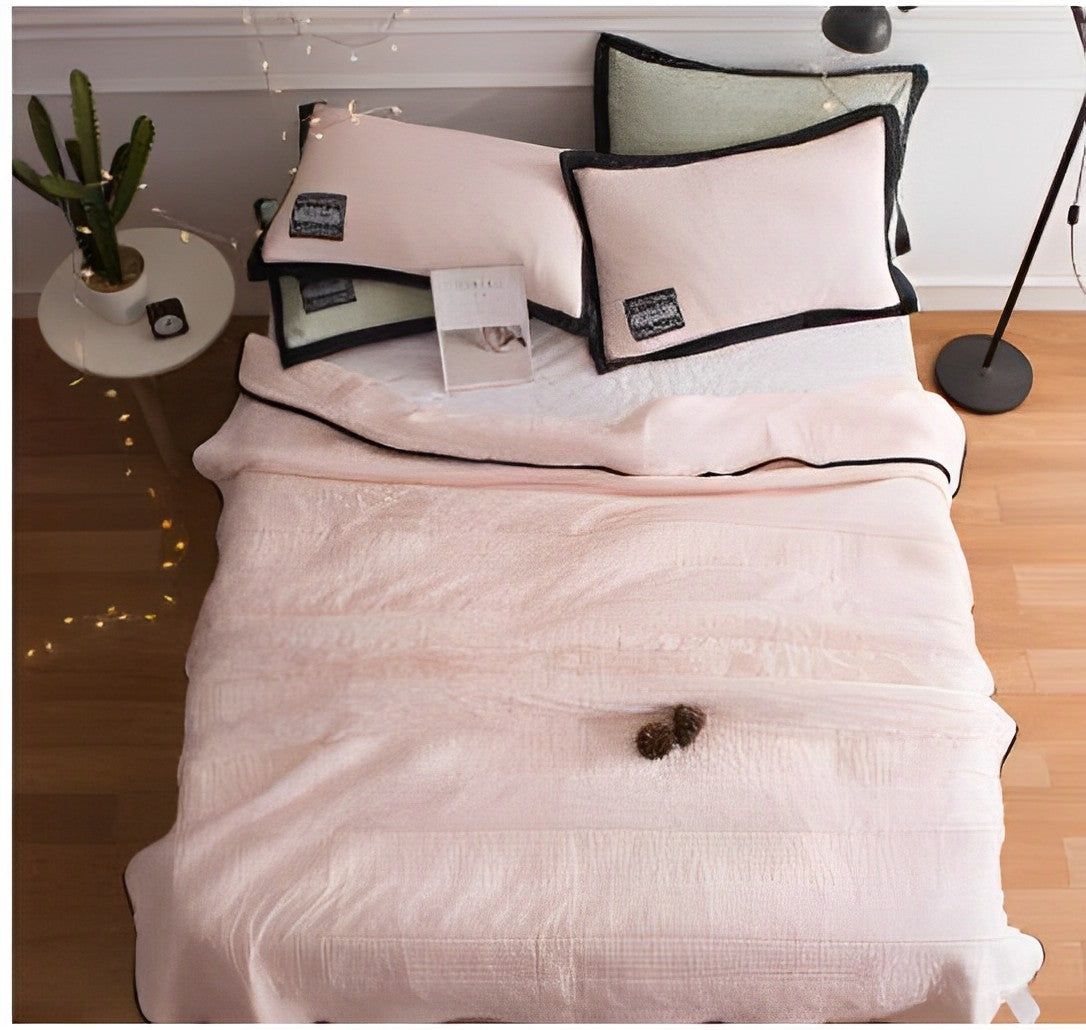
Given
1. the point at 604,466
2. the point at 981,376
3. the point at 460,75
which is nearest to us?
the point at 604,466

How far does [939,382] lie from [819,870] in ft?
4.59

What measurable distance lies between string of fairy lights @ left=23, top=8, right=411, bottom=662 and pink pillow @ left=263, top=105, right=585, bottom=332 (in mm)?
120

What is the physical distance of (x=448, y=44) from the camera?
2.17 m

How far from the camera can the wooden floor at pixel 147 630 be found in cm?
213

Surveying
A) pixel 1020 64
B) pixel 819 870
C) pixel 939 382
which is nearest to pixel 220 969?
pixel 819 870

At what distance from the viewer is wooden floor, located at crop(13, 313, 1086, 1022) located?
6.99 feet

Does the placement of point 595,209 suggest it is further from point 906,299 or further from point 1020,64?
point 1020,64

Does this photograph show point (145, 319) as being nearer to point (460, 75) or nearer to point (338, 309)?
point (338, 309)

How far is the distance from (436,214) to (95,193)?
607mm

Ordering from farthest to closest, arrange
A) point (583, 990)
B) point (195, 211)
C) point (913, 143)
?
point (195, 211), point (913, 143), point (583, 990)

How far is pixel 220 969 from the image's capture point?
1673 mm

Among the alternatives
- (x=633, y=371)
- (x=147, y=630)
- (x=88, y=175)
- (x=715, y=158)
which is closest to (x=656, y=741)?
(x=633, y=371)

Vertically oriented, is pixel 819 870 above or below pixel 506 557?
below

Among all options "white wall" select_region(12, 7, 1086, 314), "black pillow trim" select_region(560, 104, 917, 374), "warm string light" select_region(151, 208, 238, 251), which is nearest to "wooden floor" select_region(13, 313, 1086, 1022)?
"warm string light" select_region(151, 208, 238, 251)
